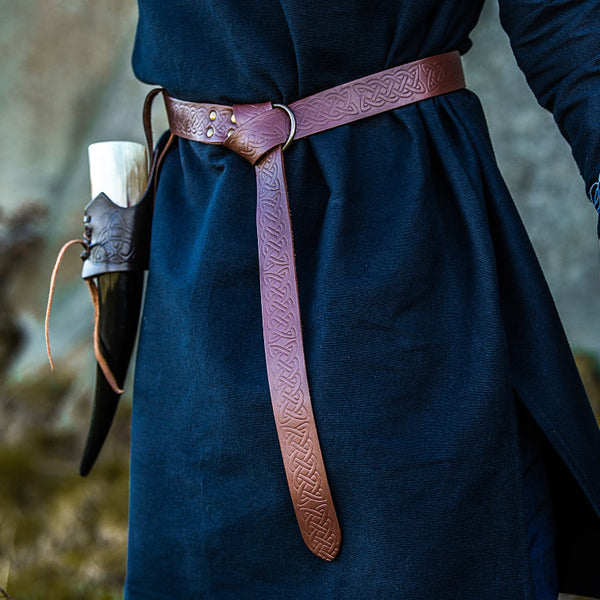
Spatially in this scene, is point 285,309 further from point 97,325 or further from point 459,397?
point 97,325

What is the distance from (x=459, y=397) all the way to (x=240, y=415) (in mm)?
244

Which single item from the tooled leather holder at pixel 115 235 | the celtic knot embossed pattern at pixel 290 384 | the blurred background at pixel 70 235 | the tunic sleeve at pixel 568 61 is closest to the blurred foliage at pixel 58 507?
the blurred background at pixel 70 235

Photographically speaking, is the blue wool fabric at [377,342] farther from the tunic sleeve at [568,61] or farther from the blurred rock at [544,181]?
the blurred rock at [544,181]

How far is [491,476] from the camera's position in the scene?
793 millimetres

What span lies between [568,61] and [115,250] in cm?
63

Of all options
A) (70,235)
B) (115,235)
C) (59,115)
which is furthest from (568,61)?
(59,115)

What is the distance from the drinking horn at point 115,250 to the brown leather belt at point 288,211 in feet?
0.51

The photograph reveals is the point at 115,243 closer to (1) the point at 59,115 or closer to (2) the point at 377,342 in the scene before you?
(2) the point at 377,342

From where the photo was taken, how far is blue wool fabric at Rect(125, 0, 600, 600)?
79 cm

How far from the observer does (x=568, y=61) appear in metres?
0.83

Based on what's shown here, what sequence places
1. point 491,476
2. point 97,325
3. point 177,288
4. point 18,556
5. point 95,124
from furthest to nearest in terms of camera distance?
1. point 95,124
2. point 18,556
3. point 97,325
4. point 177,288
5. point 491,476

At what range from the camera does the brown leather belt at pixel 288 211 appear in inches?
31.4

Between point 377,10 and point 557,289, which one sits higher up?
point 377,10

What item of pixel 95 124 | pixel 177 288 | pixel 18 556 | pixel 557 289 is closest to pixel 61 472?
pixel 18 556
